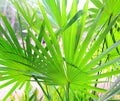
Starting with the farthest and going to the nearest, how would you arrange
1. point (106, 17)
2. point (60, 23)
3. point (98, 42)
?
point (106, 17), point (60, 23), point (98, 42)

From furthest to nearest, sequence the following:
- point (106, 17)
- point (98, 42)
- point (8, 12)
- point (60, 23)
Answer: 1. point (8, 12)
2. point (106, 17)
3. point (60, 23)
4. point (98, 42)

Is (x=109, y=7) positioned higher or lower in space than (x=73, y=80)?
higher

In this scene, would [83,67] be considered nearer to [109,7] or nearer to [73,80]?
[73,80]

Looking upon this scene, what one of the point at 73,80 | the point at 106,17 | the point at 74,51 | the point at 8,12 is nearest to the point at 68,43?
the point at 74,51

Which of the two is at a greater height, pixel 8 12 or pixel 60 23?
pixel 8 12

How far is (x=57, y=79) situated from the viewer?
776mm

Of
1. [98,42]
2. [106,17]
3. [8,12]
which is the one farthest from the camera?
[8,12]

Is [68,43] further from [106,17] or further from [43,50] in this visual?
[106,17]

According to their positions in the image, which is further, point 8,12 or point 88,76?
point 8,12

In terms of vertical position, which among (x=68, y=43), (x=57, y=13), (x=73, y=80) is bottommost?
(x=73, y=80)

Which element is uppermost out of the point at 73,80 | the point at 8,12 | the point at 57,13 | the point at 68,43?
the point at 8,12

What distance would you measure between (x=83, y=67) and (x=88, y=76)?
0.03m

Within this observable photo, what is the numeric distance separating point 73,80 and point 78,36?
0.15m

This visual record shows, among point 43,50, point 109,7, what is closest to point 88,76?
point 43,50
